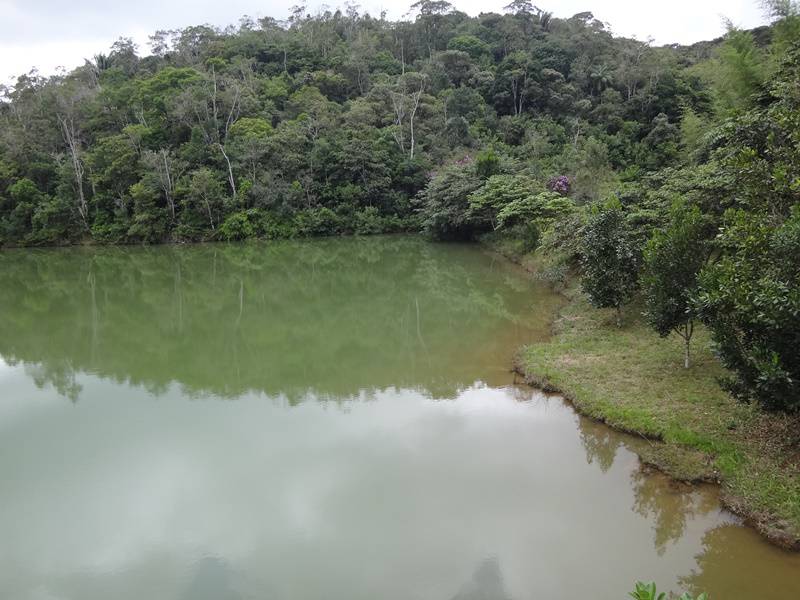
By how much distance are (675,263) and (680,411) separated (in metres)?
2.02

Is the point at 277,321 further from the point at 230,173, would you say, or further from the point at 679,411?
the point at 230,173

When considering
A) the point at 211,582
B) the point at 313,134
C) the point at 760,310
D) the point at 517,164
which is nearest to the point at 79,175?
the point at 313,134

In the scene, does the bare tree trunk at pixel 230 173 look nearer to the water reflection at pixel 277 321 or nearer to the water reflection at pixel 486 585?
the water reflection at pixel 277 321

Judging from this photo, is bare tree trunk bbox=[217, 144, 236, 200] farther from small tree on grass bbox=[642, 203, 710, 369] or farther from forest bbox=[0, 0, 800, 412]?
small tree on grass bbox=[642, 203, 710, 369]

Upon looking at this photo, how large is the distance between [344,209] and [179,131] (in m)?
11.2

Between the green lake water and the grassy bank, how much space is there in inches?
9.0

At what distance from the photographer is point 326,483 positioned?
624 centimetres

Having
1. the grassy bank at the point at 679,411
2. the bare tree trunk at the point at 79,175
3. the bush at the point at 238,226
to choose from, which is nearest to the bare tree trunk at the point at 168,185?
the bush at the point at 238,226

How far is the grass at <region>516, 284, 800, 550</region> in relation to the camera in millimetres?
5273

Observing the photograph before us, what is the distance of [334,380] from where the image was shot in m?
9.45

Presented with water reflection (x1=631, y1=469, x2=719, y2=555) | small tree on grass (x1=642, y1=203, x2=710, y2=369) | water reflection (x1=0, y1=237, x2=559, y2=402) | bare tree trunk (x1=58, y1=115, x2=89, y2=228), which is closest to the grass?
water reflection (x1=631, y1=469, x2=719, y2=555)

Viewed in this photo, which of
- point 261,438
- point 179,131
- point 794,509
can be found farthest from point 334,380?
point 179,131

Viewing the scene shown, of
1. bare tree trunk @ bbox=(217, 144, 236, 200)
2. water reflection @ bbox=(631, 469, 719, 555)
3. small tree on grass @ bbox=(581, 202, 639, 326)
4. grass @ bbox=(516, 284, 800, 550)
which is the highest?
bare tree trunk @ bbox=(217, 144, 236, 200)

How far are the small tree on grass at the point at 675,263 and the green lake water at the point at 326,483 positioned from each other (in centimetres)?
201
